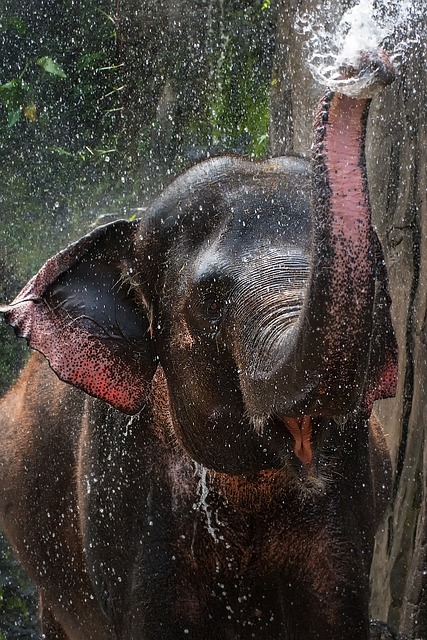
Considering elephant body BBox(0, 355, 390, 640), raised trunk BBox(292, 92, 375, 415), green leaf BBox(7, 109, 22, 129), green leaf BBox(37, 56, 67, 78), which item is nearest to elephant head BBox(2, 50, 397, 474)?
raised trunk BBox(292, 92, 375, 415)

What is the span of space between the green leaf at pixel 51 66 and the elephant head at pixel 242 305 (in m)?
4.04

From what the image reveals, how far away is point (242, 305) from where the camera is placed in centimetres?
260

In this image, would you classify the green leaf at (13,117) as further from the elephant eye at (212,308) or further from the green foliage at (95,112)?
the elephant eye at (212,308)

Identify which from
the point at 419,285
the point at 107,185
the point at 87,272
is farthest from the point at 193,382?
the point at 107,185

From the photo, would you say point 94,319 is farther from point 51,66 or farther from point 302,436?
point 51,66

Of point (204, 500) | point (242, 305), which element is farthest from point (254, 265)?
point (204, 500)

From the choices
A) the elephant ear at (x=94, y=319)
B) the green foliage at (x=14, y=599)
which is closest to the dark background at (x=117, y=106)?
the green foliage at (x=14, y=599)

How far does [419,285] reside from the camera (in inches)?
159

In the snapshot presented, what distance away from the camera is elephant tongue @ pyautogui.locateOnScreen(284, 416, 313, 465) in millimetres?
2516

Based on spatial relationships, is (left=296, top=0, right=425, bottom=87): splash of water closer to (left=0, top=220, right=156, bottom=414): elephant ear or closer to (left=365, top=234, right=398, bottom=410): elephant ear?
(left=365, top=234, right=398, bottom=410): elephant ear

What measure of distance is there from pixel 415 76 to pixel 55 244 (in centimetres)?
370

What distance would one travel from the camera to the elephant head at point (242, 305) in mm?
2031

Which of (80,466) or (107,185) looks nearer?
(80,466)

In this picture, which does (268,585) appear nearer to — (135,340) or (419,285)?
(135,340)
